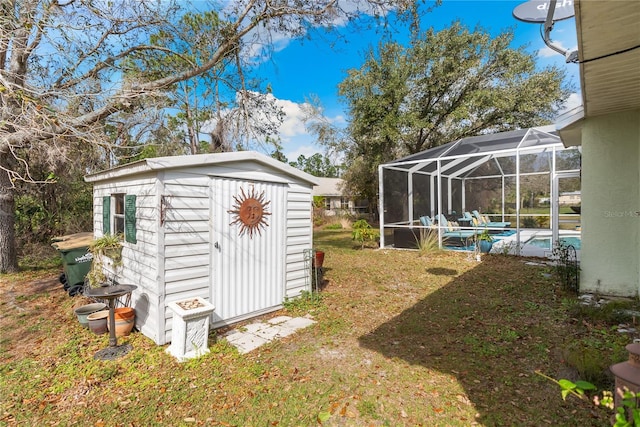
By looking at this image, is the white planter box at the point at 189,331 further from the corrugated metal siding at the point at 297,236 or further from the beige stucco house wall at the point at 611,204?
the beige stucco house wall at the point at 611,204

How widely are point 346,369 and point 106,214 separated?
4.78 m

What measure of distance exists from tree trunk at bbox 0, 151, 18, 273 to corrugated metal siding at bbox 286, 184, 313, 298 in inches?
271

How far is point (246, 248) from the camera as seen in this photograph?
14.6 feet

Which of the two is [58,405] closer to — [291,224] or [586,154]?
[291,224]

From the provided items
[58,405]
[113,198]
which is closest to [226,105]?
[113,198]

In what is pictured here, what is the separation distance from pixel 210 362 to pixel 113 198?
3.34 meters

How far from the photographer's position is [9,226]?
23.7 feet

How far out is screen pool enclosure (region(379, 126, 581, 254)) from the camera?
9.26m

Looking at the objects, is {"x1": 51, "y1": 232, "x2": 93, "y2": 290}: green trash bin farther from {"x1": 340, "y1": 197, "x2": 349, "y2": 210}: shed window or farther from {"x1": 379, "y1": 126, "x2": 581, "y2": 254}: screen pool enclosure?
{"x1": 340, "y1": 197, "x2": 349, "y2": 210}: shed window

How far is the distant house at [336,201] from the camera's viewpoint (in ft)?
77.2

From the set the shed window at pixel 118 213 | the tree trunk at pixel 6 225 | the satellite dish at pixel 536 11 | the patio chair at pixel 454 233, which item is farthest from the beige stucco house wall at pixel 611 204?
the tree trunk at pixel 6 225

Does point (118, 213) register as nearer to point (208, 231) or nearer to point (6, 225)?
point (208, 231)

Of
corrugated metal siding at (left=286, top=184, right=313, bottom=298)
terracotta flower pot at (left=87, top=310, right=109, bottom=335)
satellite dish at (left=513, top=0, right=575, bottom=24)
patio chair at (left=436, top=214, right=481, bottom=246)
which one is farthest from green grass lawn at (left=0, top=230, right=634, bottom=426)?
satellite dish at (left=513, top=0, right=575, bottom=24)

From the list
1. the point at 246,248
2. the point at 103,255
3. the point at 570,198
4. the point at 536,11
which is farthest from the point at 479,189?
the point at 103,255
